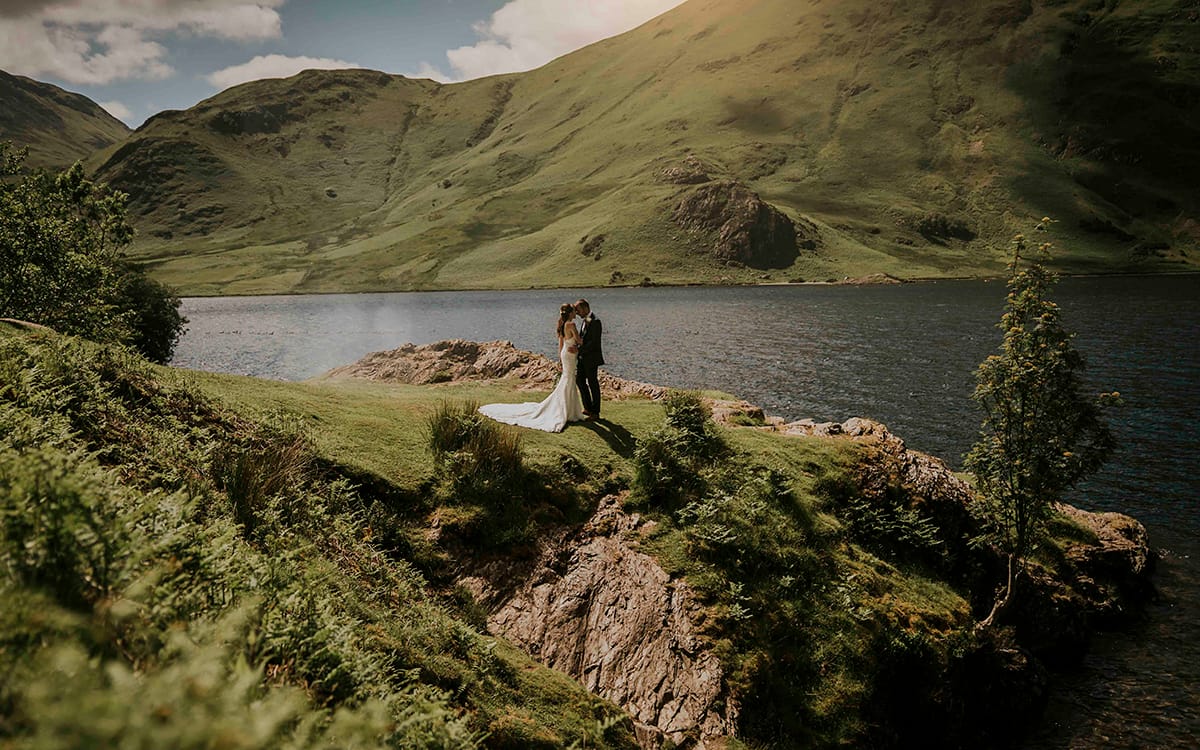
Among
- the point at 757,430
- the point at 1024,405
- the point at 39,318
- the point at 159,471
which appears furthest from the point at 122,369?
the point at 1024,405

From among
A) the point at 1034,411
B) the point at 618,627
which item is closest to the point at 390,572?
the point at 618,627

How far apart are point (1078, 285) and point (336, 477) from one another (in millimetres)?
191300

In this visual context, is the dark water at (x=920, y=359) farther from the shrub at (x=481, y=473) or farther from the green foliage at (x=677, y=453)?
the shrub at (x=481, y=473)

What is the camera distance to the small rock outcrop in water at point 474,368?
3030 cm

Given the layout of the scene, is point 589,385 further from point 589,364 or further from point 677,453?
point 677,453

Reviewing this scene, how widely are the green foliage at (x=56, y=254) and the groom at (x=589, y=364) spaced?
1466 cm

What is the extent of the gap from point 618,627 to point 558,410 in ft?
26.1

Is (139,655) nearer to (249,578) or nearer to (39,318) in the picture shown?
(249,578)

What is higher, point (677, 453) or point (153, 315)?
point (153, 315)

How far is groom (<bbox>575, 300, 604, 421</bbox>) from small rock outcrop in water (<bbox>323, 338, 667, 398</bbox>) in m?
8.00

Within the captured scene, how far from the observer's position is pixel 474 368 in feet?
109

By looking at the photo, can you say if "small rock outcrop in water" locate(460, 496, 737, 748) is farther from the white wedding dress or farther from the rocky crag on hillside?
the white wedding dress

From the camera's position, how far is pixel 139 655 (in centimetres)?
347


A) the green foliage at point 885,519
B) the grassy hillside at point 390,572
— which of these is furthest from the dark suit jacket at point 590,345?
the green foliage at point 885,519
